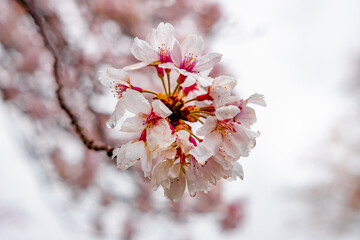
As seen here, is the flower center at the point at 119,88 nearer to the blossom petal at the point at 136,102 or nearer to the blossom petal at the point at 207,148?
the blossom petal at the point at 136,102

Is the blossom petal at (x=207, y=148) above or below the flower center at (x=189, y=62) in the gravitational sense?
below

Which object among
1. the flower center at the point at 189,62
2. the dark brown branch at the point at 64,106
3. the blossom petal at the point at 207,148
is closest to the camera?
the blossom petal at the point at 207,148

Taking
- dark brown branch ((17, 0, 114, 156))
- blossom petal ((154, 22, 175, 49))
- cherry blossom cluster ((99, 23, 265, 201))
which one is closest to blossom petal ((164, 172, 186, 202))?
cherry blossom cluster ((99, 23, 265, 201))

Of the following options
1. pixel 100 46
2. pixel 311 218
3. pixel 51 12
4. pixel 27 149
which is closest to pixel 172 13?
pixel 100 46

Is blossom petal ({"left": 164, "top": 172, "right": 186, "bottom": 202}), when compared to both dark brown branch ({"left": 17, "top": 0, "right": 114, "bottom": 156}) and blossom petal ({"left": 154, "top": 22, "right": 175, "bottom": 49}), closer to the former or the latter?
dark brown branch ({"left": 17, "top": 0, "right": 114, "bottom": 156})

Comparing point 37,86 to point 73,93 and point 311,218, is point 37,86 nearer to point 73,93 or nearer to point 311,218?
point 73,93

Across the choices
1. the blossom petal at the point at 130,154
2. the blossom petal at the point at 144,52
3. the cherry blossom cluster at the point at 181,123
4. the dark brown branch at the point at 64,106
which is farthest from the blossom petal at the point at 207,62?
the dark brown branch at the point at 64,106
